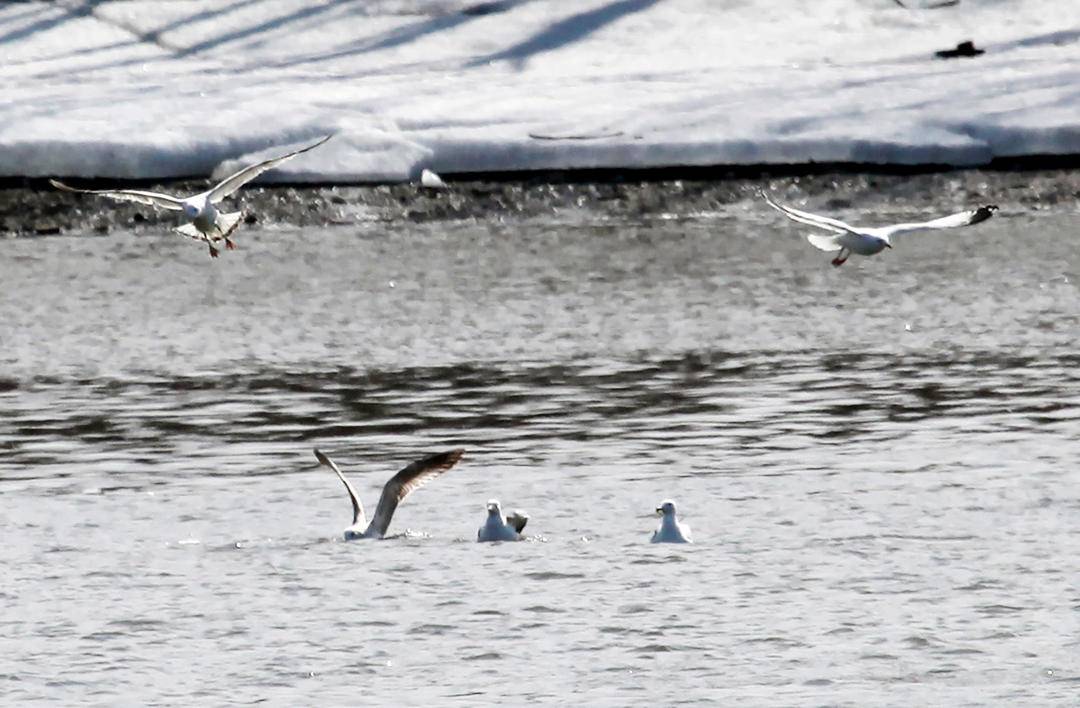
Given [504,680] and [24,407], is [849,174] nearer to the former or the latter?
[24,407]

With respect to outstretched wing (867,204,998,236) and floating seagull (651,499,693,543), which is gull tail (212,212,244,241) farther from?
floating seagull (651,499,693,543)

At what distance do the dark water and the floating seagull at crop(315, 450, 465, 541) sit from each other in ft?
0.28

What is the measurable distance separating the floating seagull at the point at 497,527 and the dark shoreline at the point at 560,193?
1262 centimetres

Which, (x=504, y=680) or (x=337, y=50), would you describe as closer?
(x=504, y=680)

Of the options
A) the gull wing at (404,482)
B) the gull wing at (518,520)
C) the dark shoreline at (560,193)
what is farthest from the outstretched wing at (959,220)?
the dark shoreline at (560,193)

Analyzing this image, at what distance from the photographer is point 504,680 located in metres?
9.70

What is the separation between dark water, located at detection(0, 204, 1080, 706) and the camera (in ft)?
33.0

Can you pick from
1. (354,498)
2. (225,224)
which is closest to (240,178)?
(225,224)

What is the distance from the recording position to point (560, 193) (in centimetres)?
2489

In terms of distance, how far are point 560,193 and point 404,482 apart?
1301cm

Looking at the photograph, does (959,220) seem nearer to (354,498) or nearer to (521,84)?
(354,498)

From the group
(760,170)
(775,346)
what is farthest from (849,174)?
(775,346)

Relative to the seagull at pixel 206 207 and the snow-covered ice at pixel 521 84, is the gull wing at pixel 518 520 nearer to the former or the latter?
the seagull at pixel 206 207

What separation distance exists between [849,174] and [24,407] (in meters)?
10.4
